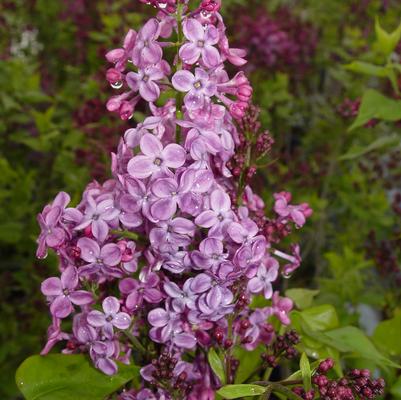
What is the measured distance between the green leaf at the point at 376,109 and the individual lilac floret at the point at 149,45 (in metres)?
0.48

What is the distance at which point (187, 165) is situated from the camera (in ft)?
2.31

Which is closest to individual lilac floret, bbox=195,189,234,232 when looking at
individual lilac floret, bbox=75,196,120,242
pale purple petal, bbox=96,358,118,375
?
individual lilac floret, bbox=75,196,120,242

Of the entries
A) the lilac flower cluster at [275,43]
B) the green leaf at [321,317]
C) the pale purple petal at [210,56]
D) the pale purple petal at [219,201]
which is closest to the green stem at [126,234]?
the pale purple petal at [219,201]

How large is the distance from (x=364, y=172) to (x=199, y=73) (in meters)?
1.39

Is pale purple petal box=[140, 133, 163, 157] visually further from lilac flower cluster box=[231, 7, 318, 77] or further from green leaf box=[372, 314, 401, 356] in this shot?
lilac flower cluster box=[231, 7, 318, 77]

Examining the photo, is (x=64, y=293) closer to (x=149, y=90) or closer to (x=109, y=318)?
(x=109, y=318)

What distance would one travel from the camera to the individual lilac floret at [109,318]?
723 mm

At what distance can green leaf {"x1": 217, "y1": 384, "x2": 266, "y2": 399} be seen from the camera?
645 mm

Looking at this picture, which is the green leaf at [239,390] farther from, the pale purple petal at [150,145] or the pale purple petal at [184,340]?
the pale purple petal at [150,145]

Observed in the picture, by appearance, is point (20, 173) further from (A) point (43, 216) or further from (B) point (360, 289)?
(A) point (43, 216)

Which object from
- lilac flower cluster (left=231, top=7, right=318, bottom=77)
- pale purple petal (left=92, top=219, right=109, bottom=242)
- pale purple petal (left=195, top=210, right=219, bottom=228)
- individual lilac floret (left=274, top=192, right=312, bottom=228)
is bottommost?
lilac flower cluster (left=231, top=7, right=318, bottom=77)

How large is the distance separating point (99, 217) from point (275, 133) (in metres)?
1.79

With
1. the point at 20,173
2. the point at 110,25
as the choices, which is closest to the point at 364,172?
the point at 110,25

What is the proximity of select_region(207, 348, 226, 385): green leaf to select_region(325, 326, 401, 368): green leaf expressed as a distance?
Answer: 0.20 metres
